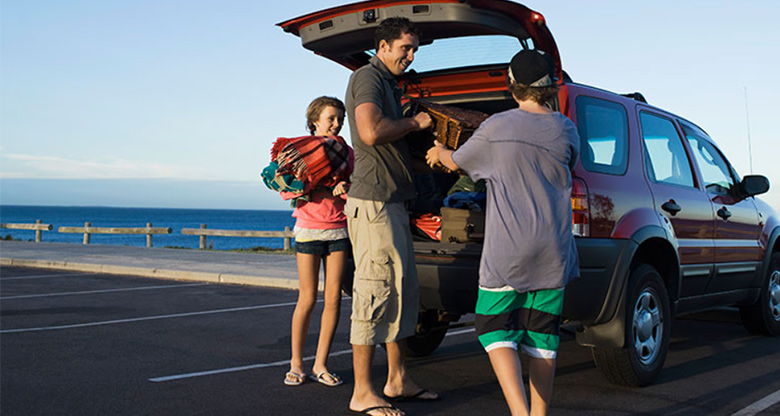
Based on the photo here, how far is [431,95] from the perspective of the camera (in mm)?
5477

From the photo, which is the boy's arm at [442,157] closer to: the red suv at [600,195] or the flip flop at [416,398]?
the red suv at [600,195]

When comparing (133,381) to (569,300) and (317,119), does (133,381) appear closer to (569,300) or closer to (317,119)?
(317,119)

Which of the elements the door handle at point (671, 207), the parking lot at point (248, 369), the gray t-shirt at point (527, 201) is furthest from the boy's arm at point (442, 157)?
the door handle at point (671, 207)

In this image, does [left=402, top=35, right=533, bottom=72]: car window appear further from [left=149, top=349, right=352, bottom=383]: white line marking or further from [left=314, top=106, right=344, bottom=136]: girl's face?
[left=149, top=349, right=352, bottom=383]: white line marking

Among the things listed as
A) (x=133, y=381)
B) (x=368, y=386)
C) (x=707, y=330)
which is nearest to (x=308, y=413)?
(x=368, y=386)

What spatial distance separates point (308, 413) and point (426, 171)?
5.03 ft

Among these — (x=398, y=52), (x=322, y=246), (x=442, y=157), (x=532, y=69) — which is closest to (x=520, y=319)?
(x=442, y=157)

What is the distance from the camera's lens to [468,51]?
492 centimetres

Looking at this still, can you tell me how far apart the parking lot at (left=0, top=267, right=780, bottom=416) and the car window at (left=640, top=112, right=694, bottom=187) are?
1414 millimetres

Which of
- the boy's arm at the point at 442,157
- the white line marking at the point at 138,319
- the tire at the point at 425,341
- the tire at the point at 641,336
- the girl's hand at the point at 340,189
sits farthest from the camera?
the white line marking at the point at 138,319

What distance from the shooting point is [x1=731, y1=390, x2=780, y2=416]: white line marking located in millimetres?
4500

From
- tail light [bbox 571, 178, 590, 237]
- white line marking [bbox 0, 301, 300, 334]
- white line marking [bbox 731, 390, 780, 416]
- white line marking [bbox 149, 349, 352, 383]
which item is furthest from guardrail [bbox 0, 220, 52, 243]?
white line marking [bbox 731, 390, 780, 416]

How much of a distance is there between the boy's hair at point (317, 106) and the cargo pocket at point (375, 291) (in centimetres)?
126

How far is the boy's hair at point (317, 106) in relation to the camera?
5.02 meters
